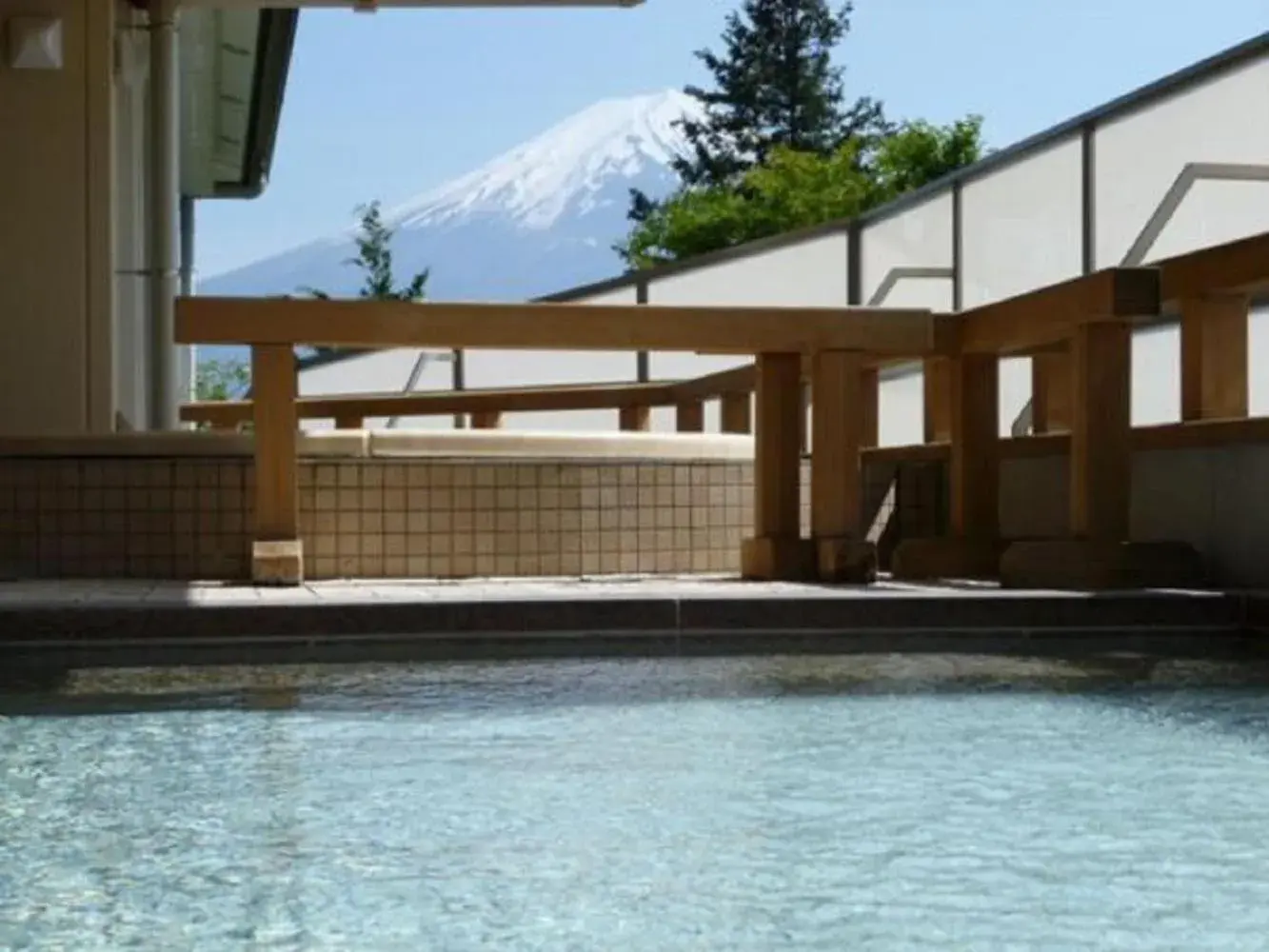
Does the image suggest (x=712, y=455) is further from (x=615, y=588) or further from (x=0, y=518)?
(x=0, y=518)

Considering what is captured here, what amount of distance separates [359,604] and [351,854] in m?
2.71

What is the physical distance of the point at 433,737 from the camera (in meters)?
3.45

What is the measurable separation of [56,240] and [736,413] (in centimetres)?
309

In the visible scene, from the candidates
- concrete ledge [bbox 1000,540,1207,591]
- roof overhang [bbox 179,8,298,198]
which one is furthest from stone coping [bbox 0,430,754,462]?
roof overhang [bbox 179,8,298,198]

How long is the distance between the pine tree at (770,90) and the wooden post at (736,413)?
40.4 meters

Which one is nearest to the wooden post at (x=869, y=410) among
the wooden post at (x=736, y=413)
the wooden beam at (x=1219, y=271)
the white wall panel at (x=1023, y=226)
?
the wooden post at (x=736, y=413)

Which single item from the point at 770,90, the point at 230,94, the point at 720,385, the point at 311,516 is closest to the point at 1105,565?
the point at 311,516

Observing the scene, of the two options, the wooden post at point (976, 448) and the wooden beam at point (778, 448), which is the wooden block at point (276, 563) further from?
the wooden post at point (976, 448)

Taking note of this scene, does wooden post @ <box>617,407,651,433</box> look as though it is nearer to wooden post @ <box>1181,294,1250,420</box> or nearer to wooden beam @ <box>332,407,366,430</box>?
wooden beam @ <box>332,407,366,430</box>

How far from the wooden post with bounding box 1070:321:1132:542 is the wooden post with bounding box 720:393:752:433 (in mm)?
2900

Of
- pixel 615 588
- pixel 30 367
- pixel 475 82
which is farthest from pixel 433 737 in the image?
pixel 475 82

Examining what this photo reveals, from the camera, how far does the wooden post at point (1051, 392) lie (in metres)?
7.22

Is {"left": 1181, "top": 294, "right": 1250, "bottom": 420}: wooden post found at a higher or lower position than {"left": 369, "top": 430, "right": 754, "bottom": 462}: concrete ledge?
higher

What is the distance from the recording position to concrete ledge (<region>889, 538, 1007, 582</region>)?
259 inches
